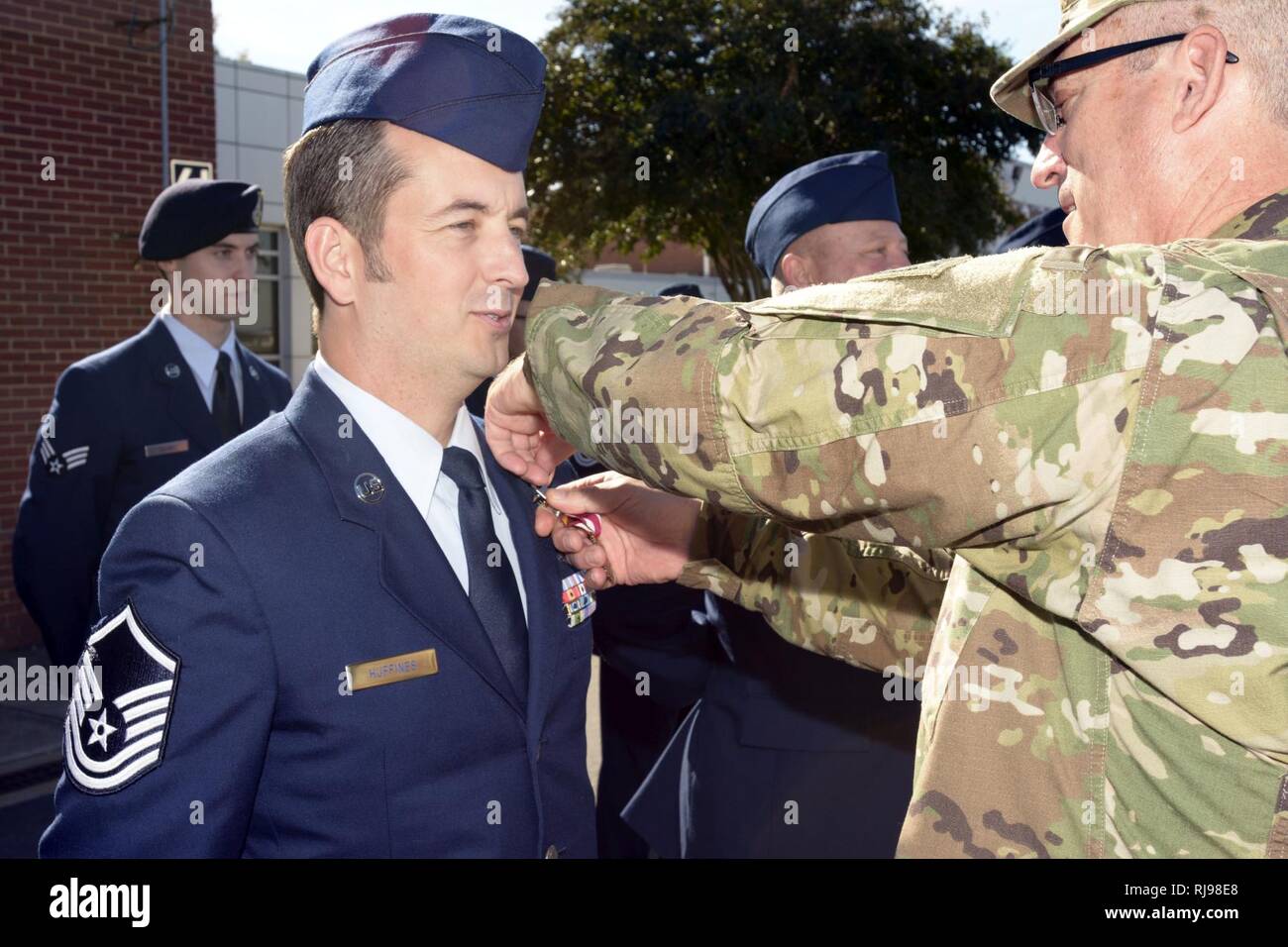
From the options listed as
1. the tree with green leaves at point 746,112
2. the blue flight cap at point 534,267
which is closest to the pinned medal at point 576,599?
the blue flight cap at point 534,267

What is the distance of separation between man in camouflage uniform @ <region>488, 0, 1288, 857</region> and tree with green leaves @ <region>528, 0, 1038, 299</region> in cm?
1543

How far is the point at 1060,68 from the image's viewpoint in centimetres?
182

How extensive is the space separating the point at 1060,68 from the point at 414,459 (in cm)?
129

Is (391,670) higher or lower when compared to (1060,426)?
lower

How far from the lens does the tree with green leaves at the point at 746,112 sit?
17.1 metres

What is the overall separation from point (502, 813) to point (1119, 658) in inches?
40.6

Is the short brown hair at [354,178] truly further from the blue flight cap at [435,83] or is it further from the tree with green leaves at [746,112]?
the tree with green leaves at [746,112]

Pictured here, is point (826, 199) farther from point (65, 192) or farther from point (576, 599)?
point (65, 192)

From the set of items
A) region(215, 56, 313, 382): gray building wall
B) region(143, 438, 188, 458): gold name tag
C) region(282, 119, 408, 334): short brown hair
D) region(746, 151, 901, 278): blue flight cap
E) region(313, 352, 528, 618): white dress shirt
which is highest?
region(215, 56, 313, 382): gray building wall

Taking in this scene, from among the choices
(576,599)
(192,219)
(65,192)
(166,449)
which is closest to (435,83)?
(576,599)

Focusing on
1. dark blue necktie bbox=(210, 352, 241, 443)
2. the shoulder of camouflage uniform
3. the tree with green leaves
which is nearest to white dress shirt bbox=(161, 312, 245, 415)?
dark blue necktie bbox=(210, 352, 241, 443)

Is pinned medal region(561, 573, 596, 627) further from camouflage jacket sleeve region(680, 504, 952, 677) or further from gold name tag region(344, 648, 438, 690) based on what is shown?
gold name tag region(344, 648, 438, 690)

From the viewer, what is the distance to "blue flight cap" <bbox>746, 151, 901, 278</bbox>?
4402 millimetres
